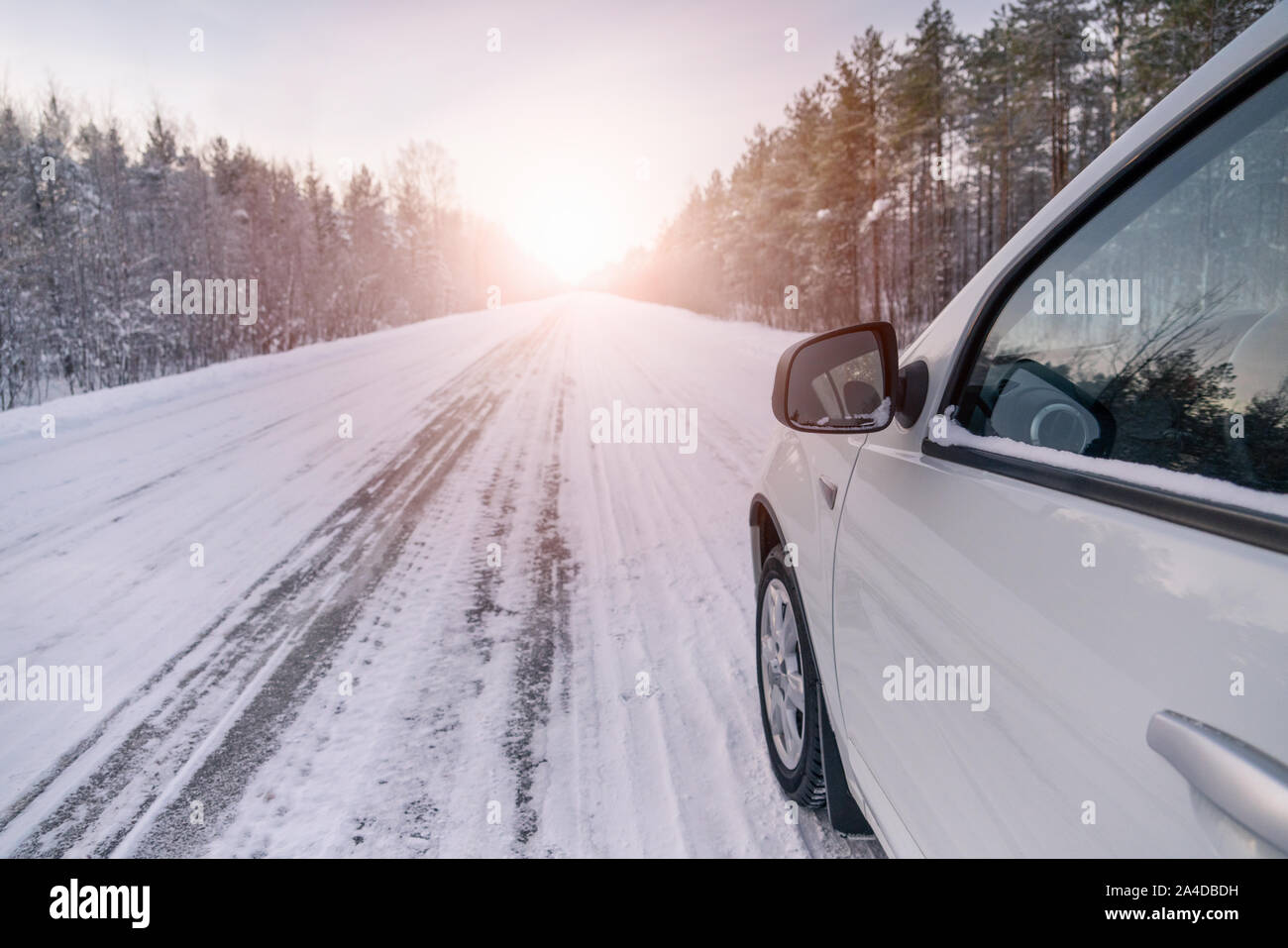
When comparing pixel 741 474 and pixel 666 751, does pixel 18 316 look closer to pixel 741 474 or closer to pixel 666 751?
pixel 741 474

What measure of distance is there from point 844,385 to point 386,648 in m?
2.71

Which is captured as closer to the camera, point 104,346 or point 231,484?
point 231,484

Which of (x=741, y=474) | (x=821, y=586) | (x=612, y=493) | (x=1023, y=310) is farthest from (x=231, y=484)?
(x=1023, y=310)

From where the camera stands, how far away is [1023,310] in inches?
63.1

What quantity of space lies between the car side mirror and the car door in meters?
0.12

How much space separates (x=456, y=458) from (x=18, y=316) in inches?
857

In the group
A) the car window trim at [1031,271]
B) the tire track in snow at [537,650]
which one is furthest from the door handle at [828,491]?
the tire track in snow at [537,650]

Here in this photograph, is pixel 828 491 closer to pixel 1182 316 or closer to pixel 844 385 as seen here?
pixel 844 385

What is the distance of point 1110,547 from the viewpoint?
1009 millimetres

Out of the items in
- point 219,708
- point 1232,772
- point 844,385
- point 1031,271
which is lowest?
point 219,708

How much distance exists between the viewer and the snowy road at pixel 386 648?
2391 millimetres

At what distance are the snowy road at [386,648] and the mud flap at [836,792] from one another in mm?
103

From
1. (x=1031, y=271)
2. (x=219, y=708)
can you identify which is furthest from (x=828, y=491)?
(x=219, y=708)
